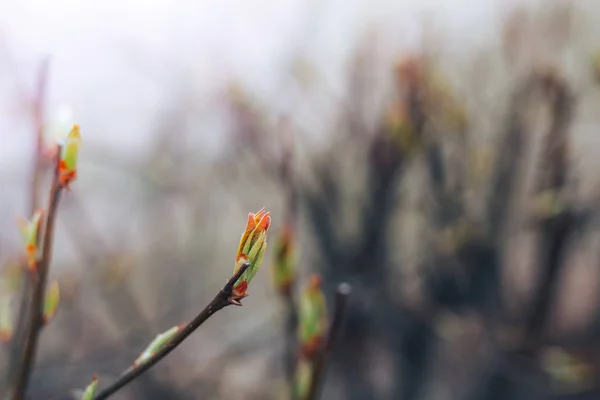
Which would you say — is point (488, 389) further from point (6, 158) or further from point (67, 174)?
point (6, 158)

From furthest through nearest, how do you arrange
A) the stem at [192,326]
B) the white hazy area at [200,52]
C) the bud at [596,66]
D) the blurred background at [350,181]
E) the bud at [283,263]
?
the white hazy area at [200,52]
the blurred background at [350,181]
the bud at [596,66]
the bud at [283,263]
the stem at [192,326]

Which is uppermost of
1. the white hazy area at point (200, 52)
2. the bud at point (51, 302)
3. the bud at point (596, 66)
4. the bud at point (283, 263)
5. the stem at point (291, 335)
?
the white hazy area at point (200, 52)

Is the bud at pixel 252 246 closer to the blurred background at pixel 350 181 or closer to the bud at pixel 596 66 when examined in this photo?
the blurred background at pixel 350 181

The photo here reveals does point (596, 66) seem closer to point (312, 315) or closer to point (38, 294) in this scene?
point (312, 315)

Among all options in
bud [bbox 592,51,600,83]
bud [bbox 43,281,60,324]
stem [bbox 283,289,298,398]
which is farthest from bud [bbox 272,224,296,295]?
bud [bbox 592,51,600,83]

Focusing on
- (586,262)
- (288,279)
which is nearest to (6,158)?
(288,279)

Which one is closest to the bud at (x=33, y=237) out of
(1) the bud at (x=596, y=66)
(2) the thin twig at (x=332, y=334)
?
(2) the thin twig at (x=332, y=334)
